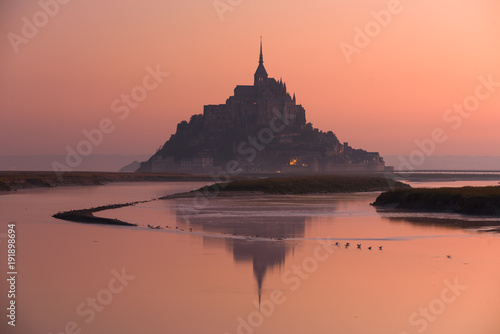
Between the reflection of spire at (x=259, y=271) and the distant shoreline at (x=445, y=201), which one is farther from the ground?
the distant shoreline at (x=445, y=201)

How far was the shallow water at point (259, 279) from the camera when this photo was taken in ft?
49.9

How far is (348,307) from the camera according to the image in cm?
1642

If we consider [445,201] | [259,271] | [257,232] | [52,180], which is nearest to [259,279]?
[259,271]

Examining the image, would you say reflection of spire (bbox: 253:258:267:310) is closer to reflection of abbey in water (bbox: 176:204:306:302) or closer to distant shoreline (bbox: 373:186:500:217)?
reflection of abbey in water (bbox: 176:204:306:302)

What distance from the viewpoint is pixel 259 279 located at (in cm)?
1967

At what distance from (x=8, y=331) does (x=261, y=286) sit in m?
6.79

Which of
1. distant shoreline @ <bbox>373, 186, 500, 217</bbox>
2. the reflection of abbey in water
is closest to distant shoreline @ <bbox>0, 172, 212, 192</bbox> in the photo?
distant shoreline @ <bbox>373, 186, 500, 217</bbox>

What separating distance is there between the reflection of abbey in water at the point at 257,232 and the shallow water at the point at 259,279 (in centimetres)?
7

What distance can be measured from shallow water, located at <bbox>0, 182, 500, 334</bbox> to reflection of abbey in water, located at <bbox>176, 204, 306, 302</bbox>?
69mm

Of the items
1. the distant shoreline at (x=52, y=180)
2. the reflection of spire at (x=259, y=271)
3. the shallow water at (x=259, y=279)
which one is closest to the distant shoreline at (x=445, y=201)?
the shallow water at (x=259, y=279)

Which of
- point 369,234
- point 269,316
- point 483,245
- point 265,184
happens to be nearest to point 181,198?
point 265,184

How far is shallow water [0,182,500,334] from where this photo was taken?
49.9 ft

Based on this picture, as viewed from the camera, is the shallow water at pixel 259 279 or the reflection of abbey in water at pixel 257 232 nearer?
the shallow water at pixel 259 279

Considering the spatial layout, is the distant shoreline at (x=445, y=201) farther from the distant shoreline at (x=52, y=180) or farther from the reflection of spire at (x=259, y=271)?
the distant shoreline at (x=52, y=180)
